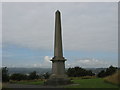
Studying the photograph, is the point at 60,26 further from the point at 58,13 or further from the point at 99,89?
the point at 99,89

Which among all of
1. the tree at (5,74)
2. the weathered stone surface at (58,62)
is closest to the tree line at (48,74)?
the tree at (5,74)

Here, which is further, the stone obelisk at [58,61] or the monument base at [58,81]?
the stone obelisk at [58,61]

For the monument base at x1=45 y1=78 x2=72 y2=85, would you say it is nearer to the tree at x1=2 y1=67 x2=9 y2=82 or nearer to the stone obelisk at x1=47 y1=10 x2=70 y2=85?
the stone obelisk at x1=47 y1=10 x2=70 y2=85

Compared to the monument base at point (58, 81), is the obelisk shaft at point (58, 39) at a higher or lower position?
higher

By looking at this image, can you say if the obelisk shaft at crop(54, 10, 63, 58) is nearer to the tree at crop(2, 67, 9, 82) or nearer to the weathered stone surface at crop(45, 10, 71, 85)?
the weathered stone surface at crop(45, 10, 71, 85)

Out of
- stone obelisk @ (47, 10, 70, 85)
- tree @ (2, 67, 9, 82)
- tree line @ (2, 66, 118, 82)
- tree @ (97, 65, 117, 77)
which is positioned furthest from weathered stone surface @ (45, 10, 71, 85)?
tree @ (97, 65, 117, 77)

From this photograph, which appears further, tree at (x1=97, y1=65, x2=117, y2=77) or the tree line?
tree at (x1=97, y1=65, x2=117, y2=77)

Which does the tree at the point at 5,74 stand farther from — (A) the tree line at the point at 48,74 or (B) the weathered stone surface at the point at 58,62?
(B) the weathered stone surface at the point at 58,62

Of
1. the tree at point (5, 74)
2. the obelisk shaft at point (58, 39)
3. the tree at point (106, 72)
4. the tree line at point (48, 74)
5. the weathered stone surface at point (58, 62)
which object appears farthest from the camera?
the tree at point (106, 72)

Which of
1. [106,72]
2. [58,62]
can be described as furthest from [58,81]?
[106,72]

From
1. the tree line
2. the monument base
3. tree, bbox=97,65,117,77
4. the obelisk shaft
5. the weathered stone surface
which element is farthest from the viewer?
tree, bbox=97,65,117,77

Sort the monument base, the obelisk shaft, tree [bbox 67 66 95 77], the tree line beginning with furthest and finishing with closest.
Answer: tree [bbox 67 66 95 77] < the tree line < the obelisk shaft < the monument base

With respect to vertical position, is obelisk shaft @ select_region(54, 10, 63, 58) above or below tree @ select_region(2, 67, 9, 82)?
above

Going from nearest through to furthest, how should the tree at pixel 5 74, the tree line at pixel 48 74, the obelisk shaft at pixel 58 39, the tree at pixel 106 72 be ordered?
the obelisk shaft at pixel 58 39
the tree at pixel 5 74
the tree line at pixel 48 74
the tree at pixel 106 72
